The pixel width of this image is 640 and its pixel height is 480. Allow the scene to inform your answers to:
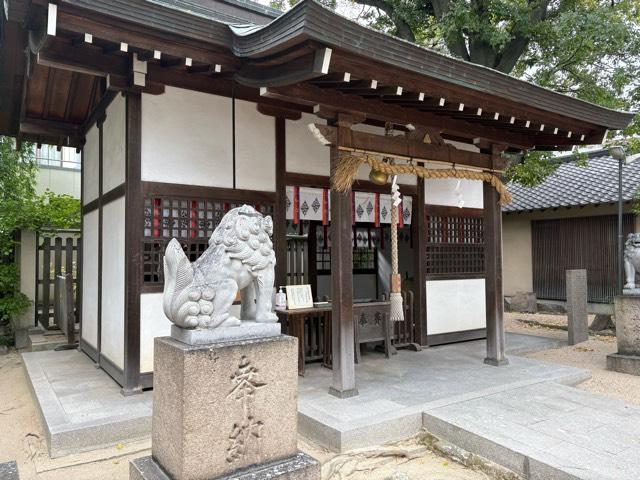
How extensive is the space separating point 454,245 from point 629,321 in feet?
9.57

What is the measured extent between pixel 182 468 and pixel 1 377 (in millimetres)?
5701


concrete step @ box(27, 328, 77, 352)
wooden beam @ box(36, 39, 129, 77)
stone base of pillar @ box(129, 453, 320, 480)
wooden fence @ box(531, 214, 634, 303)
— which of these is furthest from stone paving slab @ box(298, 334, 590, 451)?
wooden fence @ box(531, 214, 634, 303)

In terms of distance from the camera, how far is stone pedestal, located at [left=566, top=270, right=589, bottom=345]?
29.8 feet

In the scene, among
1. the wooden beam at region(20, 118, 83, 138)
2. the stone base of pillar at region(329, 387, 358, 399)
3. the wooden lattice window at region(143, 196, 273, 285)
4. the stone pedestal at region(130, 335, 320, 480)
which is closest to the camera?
the stone pedestal at region(130, 335, 320, 480)

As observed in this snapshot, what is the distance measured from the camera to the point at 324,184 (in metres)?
6.79

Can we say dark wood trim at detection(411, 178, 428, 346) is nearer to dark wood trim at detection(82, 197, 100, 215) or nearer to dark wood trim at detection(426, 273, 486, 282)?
dark wood trim at detection(426, 273, 486, 282)

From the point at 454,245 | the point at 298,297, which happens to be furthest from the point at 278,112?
the point at 454,245

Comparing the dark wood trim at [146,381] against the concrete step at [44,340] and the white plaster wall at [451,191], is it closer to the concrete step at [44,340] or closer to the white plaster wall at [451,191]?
the concrete step at [44,340]

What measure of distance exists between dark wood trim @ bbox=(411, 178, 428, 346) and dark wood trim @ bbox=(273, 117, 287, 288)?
2574mm

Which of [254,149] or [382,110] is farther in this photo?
[254,149]

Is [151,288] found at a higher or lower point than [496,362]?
higher

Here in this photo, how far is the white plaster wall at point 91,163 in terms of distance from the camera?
7195mm

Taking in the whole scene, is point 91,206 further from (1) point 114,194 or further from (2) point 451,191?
(2) point 451,191

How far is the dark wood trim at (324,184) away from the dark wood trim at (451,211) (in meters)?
0.48
